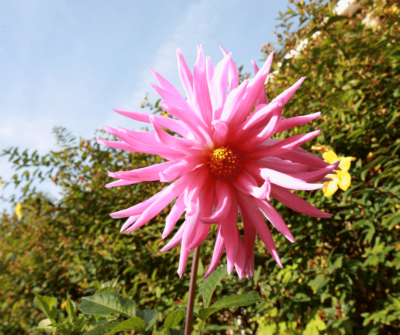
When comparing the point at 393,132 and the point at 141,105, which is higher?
the point at 141,105

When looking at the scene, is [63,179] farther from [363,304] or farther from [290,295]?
[363,304]

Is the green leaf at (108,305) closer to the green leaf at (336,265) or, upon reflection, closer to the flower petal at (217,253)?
the flower petal at (217,253)

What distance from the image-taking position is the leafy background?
64.6 inches

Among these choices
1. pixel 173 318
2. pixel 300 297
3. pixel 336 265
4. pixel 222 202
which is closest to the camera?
pixel 222 202

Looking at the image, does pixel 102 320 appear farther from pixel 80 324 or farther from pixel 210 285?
Answer: pixel 210 285

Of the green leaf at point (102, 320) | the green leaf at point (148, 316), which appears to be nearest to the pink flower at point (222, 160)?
the green leaf at point (148, 316)

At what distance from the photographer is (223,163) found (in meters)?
0.76

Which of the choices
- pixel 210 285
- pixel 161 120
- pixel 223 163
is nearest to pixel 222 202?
pixel 223 163

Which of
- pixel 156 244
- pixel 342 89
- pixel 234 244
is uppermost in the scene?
pixel 342 89

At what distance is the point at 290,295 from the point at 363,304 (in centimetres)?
49

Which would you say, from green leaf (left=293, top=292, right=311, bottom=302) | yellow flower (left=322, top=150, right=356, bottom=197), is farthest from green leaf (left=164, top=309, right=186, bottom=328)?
green leaf (left=293, top=292, right=311, bottom=302)

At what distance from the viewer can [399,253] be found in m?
1.45

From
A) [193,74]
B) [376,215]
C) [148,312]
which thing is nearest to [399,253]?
[376,215]

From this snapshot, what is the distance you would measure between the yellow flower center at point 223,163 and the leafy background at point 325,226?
2.65 feet
